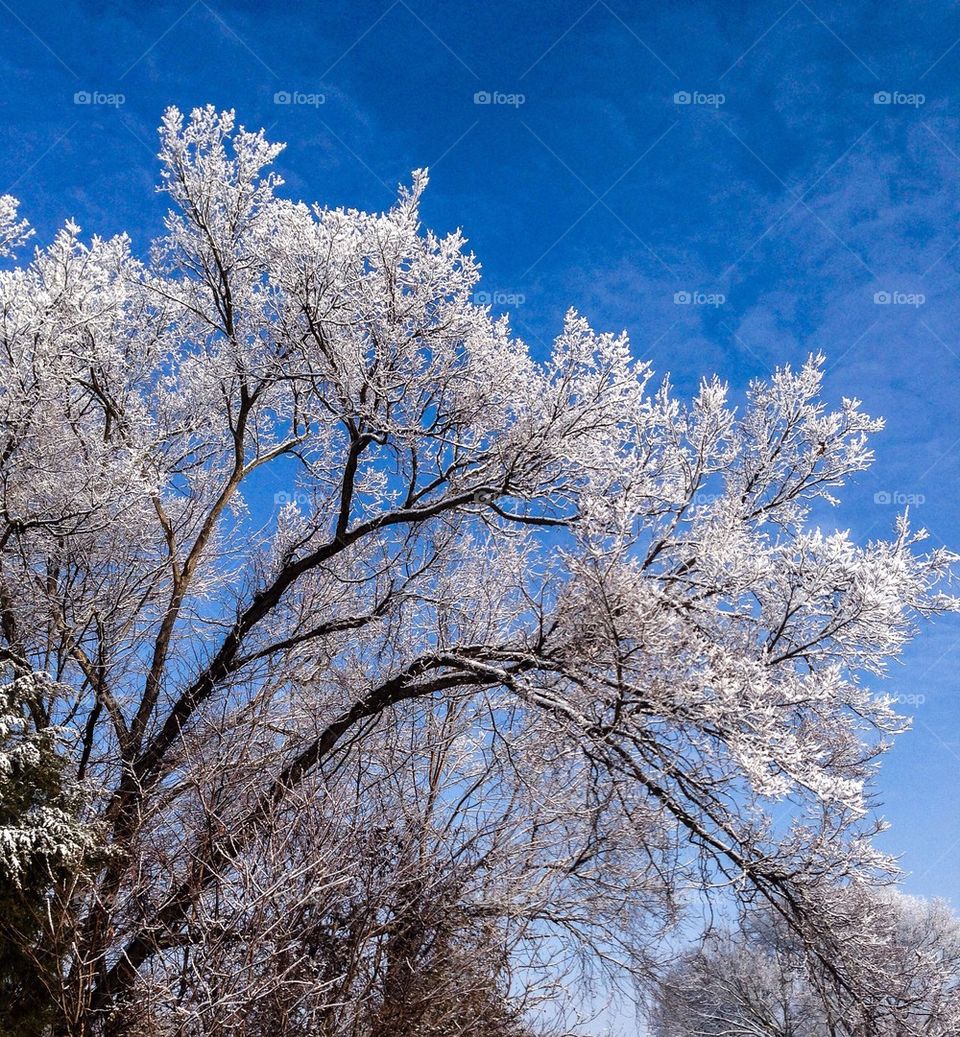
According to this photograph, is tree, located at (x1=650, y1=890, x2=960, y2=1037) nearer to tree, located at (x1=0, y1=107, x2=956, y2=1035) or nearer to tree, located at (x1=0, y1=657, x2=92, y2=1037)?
tree, located at (x1=0, y1=107, x2=956, y2=1035)

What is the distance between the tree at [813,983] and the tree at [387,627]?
35 centimetres

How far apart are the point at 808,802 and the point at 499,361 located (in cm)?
537

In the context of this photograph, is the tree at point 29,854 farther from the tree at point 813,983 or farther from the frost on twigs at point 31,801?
the tree at point 813,983

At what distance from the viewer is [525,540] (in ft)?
38.0

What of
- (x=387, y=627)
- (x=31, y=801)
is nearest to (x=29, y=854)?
(x=31, y=801)

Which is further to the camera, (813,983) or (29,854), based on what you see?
(29,854)

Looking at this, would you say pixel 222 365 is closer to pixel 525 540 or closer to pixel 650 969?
pixel 525 540

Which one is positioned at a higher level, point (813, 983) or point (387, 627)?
point (387, 627)

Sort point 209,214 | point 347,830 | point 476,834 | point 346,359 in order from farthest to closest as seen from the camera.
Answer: point 209,214
point 346,359
point 476,834
point 347,830

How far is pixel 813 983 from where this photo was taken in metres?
7.48

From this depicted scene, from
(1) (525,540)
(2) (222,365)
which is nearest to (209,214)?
(2) (222,365)

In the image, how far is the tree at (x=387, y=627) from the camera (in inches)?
280

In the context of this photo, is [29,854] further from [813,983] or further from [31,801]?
[813,983]

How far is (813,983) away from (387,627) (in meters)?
6.39
